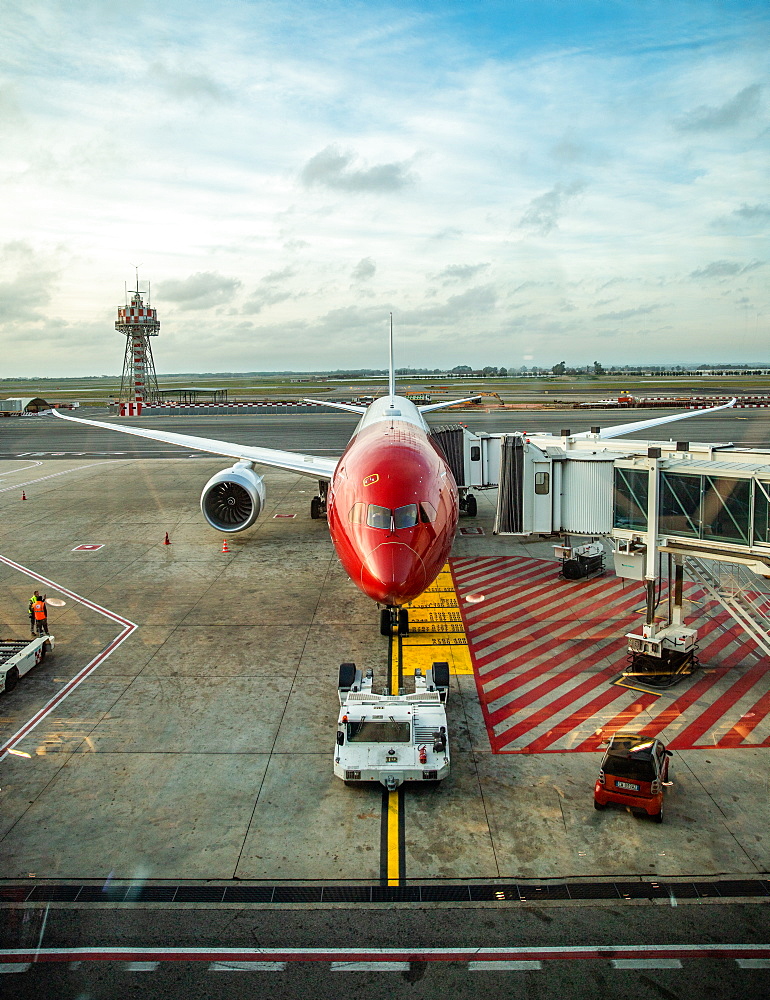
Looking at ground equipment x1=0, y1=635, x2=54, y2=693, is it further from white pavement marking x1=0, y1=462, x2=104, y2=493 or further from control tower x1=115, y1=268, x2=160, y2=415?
control tower x1=115, y1=268, x2=160, y2=415

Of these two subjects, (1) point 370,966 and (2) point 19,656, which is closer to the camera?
(1) point 370,966

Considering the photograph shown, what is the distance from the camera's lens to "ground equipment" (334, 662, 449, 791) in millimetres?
11070

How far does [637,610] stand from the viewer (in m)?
19.2

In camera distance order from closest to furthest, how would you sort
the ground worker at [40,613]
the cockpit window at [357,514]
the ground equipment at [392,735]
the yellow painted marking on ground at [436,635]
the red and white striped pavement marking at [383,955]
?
the red and white striped pavement marking at [383,955] → the ground equipment at [392,735] → the cockpit window at [357,514] → the yellow painted marking on ground at [436,635] → the ground worker at [40,613]

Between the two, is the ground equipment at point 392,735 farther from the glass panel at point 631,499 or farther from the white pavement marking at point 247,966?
the glass panel at point 631,499

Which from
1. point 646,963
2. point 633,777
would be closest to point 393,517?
point 633,777

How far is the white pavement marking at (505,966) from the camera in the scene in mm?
7727

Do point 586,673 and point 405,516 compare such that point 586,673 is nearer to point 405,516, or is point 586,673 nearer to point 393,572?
point 393,572

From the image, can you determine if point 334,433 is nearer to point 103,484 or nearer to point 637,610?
point 103,484

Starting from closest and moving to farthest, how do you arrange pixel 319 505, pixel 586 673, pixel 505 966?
1. pixel 505 966
2. pixel 586 673
3. pixel 319 505

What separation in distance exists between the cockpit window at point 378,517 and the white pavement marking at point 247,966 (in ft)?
24.2

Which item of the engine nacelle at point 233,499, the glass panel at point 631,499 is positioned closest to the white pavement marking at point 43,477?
the engine nacelle at point 233,499

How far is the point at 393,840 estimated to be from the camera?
9.97m

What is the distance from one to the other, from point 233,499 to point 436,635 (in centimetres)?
1189
